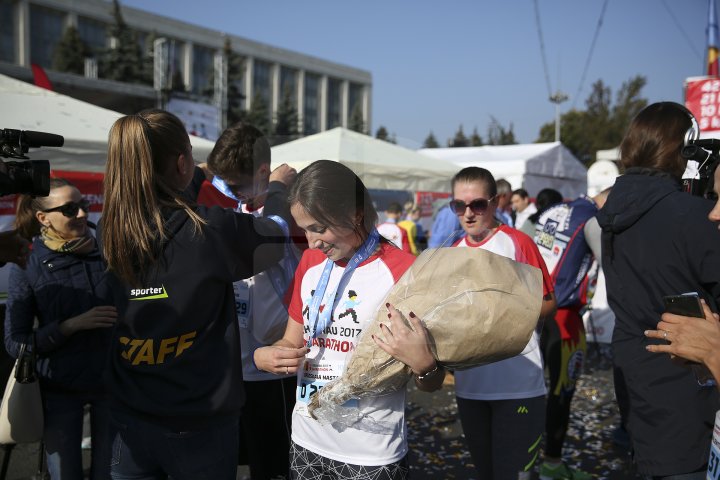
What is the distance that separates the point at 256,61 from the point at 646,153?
71.2 metres

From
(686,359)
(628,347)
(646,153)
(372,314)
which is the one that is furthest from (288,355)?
(646,153)

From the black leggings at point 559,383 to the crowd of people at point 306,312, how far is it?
1338 millimetres

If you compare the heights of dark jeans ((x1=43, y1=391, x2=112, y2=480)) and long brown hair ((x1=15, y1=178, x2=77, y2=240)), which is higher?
long brown hair ((x1=15, y1=178, x2=77, y2=240))

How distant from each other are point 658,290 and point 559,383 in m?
2.06

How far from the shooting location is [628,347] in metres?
2.28

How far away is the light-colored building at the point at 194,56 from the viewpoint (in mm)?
48625

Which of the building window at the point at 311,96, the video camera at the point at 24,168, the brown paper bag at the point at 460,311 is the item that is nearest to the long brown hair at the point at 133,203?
the video camera at the point at 24,168

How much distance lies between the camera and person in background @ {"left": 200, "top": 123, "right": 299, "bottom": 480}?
255cm

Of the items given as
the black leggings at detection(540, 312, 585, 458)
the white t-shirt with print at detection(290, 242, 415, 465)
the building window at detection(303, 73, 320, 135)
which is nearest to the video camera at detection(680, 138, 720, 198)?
the white t-shirt with print at detection(290, 242, 415, 465)

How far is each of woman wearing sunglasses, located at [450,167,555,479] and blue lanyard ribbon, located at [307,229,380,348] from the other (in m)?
0.98

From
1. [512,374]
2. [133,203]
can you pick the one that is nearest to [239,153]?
[133,203]

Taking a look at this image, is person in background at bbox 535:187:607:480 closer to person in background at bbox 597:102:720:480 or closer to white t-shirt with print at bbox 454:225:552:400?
white t-shirt with print at bbox 454:225:552:400

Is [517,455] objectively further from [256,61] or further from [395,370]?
[256,61]

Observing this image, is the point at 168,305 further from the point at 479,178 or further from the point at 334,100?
the point at 334,100
